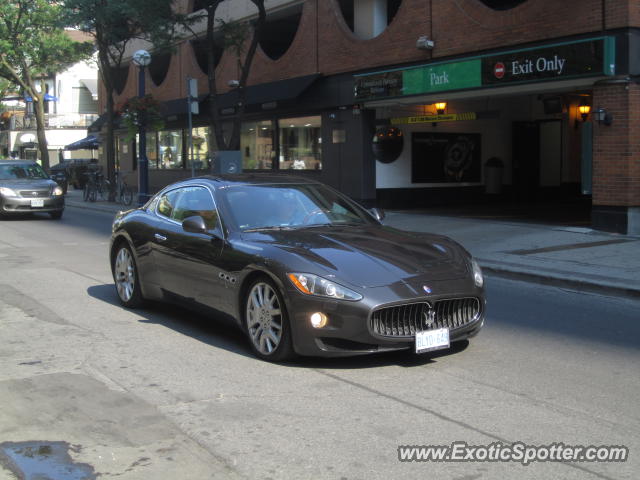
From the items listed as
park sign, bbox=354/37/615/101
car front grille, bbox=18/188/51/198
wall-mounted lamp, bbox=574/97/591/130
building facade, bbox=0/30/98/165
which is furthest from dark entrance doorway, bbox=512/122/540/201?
building facade, bbox=0/30/98/165

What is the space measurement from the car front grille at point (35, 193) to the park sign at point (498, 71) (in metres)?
8.77

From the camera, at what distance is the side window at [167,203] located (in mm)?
7795

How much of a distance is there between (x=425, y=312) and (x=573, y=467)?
76.1 inches

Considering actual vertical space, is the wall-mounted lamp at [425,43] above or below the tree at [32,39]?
below

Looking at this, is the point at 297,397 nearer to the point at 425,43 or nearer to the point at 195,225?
the point at 195,225

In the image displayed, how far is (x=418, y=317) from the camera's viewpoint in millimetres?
5711

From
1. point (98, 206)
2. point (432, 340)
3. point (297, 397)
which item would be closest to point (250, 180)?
point (432, 340)

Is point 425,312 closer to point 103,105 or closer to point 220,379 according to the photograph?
point 220,379

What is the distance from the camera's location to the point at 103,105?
41.0 meters

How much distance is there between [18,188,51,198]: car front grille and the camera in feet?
66.5

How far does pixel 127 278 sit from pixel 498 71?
11.0m

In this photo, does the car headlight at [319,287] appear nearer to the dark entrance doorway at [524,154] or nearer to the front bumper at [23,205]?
the front bumper at [23,205]

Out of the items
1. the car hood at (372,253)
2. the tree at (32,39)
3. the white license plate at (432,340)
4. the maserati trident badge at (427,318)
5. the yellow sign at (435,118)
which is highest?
the tree at (32,39)

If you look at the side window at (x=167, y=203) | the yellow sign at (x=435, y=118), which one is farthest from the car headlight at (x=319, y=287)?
the yellow sign at (x=435, y=118)
